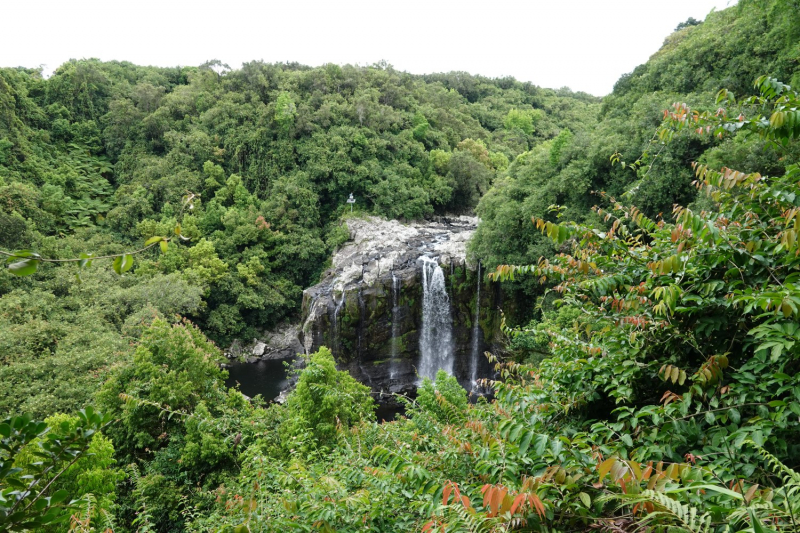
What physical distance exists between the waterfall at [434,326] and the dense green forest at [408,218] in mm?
2614

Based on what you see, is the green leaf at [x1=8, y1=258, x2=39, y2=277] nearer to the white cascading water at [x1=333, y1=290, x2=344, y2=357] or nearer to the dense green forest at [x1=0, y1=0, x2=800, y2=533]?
the dense green forest at [x1=0, y1=0, x2=800, y2=533]

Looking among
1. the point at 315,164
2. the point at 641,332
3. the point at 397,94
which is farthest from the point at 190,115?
the point at 641,332

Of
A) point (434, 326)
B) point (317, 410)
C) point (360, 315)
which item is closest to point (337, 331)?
point (360, 315)

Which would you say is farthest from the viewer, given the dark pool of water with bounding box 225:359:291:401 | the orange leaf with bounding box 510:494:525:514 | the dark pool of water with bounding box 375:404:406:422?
the dark pool of water with bounding box 225:359:291:401

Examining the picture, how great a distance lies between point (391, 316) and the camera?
62.6ft

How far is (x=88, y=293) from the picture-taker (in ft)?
57.7

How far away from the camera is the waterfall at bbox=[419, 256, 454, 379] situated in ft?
62.3

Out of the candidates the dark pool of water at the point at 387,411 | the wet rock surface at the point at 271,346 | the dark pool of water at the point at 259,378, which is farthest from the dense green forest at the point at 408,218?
the dark pool of water at the point at 387,411

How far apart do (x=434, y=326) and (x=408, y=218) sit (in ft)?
36.7

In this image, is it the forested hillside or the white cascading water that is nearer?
the white cascading water

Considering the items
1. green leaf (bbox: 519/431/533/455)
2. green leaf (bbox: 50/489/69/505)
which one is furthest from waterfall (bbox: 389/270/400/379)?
green leaf (bbox: 50/489/69/505)

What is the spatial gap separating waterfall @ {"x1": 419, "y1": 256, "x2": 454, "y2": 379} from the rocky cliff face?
0.73 feet

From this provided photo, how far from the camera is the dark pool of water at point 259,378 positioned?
19188 mm

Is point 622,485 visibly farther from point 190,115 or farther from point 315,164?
point 190,115
